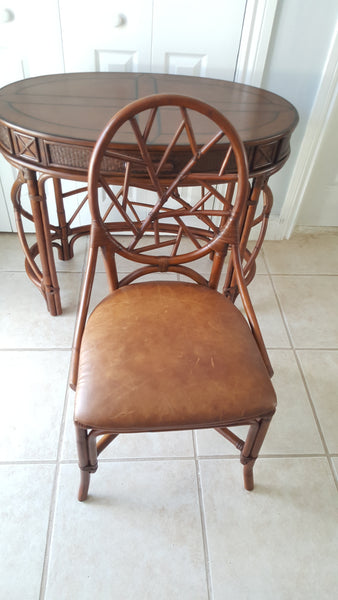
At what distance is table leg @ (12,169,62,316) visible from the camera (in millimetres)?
1154

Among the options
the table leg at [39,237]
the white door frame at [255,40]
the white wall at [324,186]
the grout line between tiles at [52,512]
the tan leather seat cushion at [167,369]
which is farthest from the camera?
the white wall at [324,186]

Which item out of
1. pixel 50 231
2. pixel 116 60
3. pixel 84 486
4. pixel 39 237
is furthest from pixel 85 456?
pixel 116 60

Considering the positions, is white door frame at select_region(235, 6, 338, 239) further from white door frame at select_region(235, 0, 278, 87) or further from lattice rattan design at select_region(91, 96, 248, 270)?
lattice rattan design at select_region(91, 96, 248, 270)

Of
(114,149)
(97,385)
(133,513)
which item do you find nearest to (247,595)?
(133,513)

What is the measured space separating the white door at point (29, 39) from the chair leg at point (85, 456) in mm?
1263

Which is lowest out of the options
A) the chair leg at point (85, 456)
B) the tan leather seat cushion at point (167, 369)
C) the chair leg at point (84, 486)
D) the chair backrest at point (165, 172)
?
the chair leg at point (84, 486)

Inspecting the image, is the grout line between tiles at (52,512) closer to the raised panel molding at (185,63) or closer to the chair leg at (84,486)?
the chair leg at (84,486)

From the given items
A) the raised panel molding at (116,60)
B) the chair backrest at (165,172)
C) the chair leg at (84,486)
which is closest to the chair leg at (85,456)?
the chair leg at (84,486)

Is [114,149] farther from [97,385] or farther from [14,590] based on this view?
[14,590]

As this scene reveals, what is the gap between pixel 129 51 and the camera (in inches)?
55.7

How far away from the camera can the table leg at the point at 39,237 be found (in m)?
1.15

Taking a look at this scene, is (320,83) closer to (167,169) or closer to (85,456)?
(167,169)

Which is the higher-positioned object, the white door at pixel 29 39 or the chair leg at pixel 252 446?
the white door at pixel 29 39

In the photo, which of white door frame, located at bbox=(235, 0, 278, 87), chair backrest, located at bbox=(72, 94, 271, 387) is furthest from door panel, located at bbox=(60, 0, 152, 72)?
chair backrest, located at bbox=(72, 94, 271, 387)
